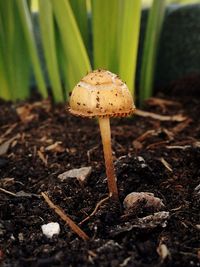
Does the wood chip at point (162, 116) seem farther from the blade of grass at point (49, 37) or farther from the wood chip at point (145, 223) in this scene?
the wood chip at point (145, 223)

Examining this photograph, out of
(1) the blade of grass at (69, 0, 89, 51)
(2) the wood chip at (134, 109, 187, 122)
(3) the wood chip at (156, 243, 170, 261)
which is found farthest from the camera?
(2) the wood chip at (134, 109, 187, 122)

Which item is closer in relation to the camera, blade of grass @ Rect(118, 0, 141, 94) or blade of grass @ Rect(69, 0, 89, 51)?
blade of grass @ Rect(118, 0, 141, 94)

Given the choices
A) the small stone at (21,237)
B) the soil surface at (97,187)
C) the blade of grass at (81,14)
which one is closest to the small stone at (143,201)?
the soil surface at (97,187)

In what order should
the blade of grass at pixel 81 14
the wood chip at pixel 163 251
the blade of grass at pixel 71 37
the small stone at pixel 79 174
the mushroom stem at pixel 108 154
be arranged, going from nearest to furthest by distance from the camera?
the wood chip at pixel 163 251 < the mushroom stem at pixel 108 154 < the small stone at pixel 79 174 < the blade of grass at pixel 71 37 < the blade of grass at pixel 81 14

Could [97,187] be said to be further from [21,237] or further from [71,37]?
[71,37]

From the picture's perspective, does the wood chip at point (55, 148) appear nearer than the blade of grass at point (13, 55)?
Yes

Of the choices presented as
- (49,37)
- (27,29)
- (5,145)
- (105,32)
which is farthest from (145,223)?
(27,29)

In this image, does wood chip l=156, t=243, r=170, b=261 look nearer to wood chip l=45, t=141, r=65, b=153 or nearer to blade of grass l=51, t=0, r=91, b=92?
wood chip l=45, t=141, r=65, b=153

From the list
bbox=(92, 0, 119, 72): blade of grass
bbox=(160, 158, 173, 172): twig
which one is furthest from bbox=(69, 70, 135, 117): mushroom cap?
bbox=(92, 0, 119, 72): blade of grass
